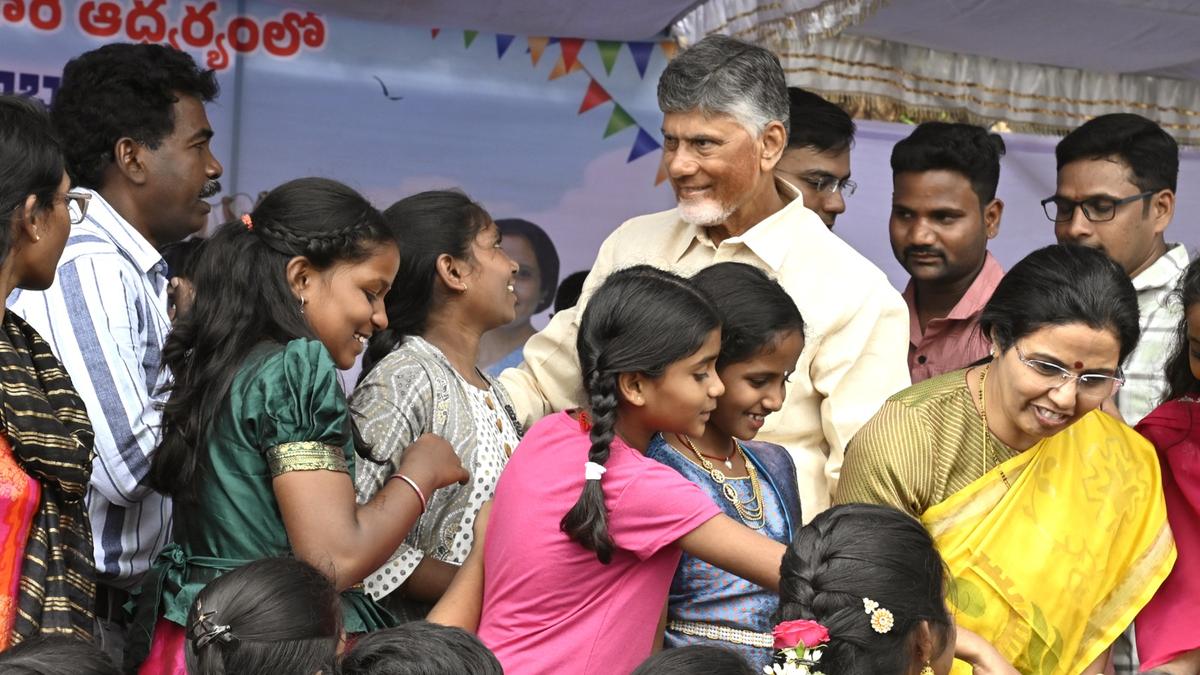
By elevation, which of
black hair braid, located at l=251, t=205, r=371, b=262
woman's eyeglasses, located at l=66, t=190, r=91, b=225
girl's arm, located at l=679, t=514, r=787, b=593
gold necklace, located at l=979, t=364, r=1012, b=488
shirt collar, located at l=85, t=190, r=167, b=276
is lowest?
girl's arm, located at l=679, t=514, r=787, b=593

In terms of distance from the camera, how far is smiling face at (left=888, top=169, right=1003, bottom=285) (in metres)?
4.48

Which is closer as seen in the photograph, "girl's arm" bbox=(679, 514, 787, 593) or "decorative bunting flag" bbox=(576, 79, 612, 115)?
"girl's arm" bbox=(679, 514, 787, 593)

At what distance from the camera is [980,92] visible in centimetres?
541

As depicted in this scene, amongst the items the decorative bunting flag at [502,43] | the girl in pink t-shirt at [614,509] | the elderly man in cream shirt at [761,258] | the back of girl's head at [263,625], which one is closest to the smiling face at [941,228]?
the elderly man in cream shirt at [761,258]

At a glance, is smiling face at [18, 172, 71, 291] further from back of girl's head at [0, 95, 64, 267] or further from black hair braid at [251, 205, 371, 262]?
black hair braid at [251, 205, 371, 262]

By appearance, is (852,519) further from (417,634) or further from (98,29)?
(98,29)

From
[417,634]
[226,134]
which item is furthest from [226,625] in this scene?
[226,134]

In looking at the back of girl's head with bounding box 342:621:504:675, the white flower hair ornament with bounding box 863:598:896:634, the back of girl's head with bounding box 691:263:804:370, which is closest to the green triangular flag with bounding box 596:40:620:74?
the back of girl's head with bounding box 691:263:804:370

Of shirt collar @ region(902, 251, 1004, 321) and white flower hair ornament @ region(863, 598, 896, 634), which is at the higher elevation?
shirt collar @ region(902, 251, 1004, 321)

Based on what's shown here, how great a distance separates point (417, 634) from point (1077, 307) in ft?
5.31

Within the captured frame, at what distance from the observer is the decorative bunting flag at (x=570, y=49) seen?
4980 mm

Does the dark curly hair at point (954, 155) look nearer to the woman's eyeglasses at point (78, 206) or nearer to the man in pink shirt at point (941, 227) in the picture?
the man in pink shirt at point (941, 227)

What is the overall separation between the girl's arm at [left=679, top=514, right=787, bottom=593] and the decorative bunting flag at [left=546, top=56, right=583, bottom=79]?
269 centimetres

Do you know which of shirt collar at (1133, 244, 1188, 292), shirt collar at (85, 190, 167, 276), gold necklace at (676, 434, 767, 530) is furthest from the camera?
shirt collar at (1133, 244, 1188, 292)
